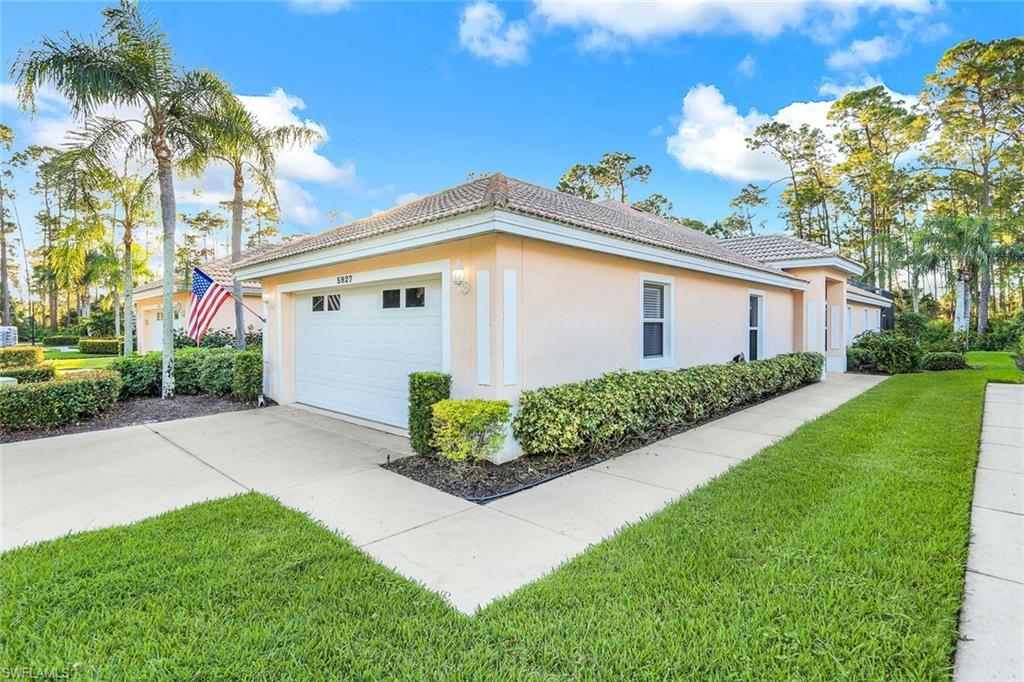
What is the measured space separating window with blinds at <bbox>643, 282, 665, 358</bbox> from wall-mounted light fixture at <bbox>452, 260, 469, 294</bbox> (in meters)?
3.72

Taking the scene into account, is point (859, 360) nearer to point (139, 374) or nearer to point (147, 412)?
point (147, 412)

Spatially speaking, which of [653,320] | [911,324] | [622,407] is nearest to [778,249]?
[653,320]

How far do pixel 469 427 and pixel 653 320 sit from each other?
187 inches

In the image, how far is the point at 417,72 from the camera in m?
11.9

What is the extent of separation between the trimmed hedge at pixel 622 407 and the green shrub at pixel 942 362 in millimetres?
9991

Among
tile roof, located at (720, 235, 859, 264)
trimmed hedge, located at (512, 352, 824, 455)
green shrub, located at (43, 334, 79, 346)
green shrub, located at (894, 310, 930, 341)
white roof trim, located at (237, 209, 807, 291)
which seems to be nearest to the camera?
white roof trim, located at (237, 209, 807, 291)

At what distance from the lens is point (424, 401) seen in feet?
20.7

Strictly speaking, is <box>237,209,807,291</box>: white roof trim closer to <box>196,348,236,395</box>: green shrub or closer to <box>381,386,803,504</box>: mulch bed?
<box>196,348,236,395</box>: green shrub

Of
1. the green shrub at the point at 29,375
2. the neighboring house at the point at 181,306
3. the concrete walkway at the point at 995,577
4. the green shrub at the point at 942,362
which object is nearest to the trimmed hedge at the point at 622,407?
the concrete walkway at the point at 995,577

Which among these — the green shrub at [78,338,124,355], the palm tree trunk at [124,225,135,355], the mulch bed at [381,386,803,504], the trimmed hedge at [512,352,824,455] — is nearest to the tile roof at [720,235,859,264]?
the trimmed hedge at [512,352,824,455]

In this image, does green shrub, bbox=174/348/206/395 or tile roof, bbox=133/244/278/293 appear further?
tile roof, bbox=133/244/278/293

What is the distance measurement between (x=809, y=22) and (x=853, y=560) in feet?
42.4

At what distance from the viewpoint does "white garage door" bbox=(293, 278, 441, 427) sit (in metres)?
7.46

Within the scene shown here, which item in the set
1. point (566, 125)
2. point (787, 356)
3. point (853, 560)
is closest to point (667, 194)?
point (566, 125)
